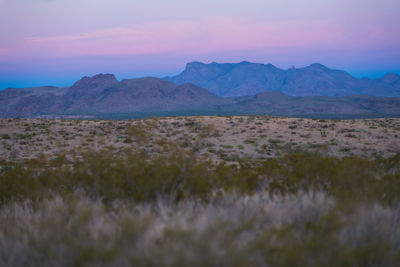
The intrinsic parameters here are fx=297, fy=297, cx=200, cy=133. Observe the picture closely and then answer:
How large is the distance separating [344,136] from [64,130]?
27.1 metres

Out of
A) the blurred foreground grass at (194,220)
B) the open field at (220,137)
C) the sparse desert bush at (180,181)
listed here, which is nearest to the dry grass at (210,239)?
the blurred foreground grass at (194,220)

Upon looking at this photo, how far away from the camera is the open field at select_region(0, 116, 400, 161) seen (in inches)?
851

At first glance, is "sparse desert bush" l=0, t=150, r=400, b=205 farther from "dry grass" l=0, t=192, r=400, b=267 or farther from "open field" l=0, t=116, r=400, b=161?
"open field" l=0, t=116, r=400, b=161

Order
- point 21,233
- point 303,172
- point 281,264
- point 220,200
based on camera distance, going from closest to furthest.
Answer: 1. point 281,264
2. point 21,233
3. point 220,200
4. point 303,172

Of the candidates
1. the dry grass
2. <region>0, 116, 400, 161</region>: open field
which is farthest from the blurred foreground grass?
<region>0, 116, 400, 161</region>: open field

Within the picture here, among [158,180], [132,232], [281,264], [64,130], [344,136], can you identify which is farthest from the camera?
[64,130]

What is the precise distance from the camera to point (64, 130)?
98.3 feet

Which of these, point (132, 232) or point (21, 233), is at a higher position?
point (132, 232)

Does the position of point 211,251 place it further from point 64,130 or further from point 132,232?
point 64,130

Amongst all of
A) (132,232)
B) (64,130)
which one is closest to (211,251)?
(132,232)

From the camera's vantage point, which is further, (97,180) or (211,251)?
(97,180)

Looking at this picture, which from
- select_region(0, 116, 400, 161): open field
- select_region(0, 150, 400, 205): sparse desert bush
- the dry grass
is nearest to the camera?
the dry grass

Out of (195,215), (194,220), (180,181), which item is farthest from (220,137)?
(194,220)

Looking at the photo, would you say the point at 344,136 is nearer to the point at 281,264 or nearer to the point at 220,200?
the point at 220,200
